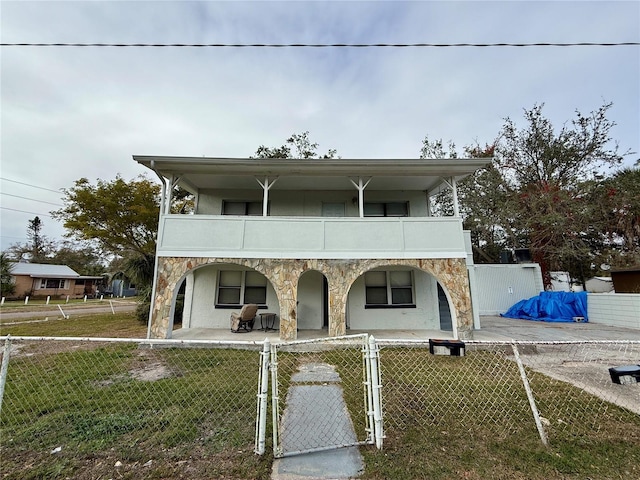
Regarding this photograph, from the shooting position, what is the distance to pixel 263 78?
8.48 m

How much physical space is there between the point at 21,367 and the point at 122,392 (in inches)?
145

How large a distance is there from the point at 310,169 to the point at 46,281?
133ft

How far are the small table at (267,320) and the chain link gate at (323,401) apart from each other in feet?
9.11

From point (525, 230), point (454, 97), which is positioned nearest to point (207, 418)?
point (454, 97)

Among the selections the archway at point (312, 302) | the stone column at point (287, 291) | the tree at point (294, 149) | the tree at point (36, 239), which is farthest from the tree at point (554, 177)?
the tree at point (36, 239)

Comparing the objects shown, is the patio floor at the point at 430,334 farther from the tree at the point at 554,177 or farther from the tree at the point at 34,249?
the tree at the point at 34,249

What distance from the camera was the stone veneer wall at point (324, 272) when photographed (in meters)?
7.76

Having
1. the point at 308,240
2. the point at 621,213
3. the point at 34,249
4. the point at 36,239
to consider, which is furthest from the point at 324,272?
the point at 36,239

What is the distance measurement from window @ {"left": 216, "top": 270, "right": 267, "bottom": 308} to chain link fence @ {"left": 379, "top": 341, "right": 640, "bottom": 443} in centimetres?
525

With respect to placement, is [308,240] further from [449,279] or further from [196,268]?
→ [449,279]

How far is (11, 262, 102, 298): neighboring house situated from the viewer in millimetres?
29656

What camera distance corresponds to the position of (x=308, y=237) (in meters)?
8.20

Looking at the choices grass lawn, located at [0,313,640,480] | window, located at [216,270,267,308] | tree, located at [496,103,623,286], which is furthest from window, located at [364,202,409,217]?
tree, located at [496,103,623,286]

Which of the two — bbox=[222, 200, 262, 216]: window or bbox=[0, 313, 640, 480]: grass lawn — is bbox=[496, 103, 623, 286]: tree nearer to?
bbox=[0, 313, 640, 480]: grass lawn
